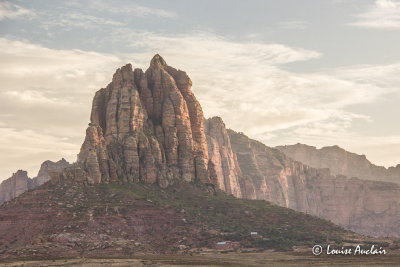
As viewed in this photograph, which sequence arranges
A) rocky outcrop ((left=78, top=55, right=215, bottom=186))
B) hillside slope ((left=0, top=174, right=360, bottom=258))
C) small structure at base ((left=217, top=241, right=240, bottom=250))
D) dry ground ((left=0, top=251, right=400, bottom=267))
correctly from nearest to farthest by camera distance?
dry ground ((left=0, top=251, right=400, bottom=267)) < hillside slope ((left=0, top=174, right=360, bottom=258)) < small structure at base ((left=217, top=241, right=240, bottom=250)) < rocky outcrop ((left=78, top=55, right=215, bottom=186))

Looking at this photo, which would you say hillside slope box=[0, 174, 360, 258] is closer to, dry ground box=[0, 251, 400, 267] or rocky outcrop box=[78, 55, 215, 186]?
rocky outcrop box=[78, 55, 215, 186]

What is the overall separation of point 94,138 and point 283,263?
60.5 metres

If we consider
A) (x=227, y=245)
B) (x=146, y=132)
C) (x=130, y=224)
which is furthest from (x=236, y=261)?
(x=146, y=132)

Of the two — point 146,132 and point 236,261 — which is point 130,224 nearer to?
point 236,261

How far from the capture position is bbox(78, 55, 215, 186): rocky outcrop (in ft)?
507

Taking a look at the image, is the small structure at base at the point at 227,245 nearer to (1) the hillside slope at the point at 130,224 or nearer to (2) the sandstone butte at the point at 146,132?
(1) the hillside slope at the point at 130,224

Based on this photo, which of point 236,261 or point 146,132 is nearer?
point 236,261

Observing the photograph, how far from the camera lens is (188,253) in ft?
420

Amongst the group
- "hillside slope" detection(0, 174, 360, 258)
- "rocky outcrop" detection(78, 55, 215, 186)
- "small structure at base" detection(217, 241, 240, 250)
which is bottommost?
"small structure at base" detection(217, 241, 240, 250)

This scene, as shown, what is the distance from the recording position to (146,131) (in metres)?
169

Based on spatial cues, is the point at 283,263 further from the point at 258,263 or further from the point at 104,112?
the point at 104,112

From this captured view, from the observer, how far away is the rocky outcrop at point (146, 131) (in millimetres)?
154500

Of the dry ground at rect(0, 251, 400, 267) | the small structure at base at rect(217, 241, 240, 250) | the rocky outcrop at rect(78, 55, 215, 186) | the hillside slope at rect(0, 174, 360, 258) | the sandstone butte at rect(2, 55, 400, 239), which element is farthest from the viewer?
the rocky outcrop at rect(78, 55, 215, 186)

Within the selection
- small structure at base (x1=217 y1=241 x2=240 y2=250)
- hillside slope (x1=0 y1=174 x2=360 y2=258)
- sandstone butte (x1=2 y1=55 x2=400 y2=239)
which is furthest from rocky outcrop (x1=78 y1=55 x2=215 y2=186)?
small structure at base (x1=217 y1=241 x2=240 y2=250)
